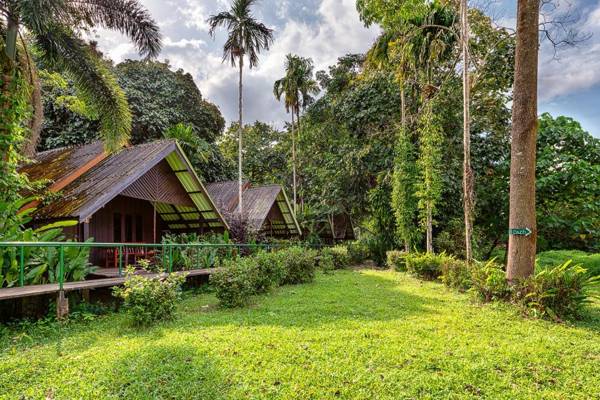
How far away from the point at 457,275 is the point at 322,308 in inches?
204

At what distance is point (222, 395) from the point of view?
3738 millimetres

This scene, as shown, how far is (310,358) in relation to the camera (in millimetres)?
4633

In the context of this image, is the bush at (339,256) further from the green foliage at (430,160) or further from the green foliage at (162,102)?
the green foliage at (162,102)

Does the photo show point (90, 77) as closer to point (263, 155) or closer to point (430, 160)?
point (430, 160)

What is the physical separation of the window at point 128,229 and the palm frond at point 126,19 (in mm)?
6715

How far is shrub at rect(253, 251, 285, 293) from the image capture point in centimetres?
1030

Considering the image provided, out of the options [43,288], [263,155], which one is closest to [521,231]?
[43,288]

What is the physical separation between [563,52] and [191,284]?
13087 mm

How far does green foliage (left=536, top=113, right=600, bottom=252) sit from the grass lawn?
1254 cm

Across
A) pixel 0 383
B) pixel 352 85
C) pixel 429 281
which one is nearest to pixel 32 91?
pixel 0 383

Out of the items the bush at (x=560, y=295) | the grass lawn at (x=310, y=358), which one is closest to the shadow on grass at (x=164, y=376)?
the grass lawn at (x=310, y=358)

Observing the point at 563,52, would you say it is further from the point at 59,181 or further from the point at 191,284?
the point at 59,181

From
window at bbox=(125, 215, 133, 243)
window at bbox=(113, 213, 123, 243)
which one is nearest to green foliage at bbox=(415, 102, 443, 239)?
window at bbox=(125, 215, 133, 243)

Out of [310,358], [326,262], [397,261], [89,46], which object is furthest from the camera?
[326,262]
